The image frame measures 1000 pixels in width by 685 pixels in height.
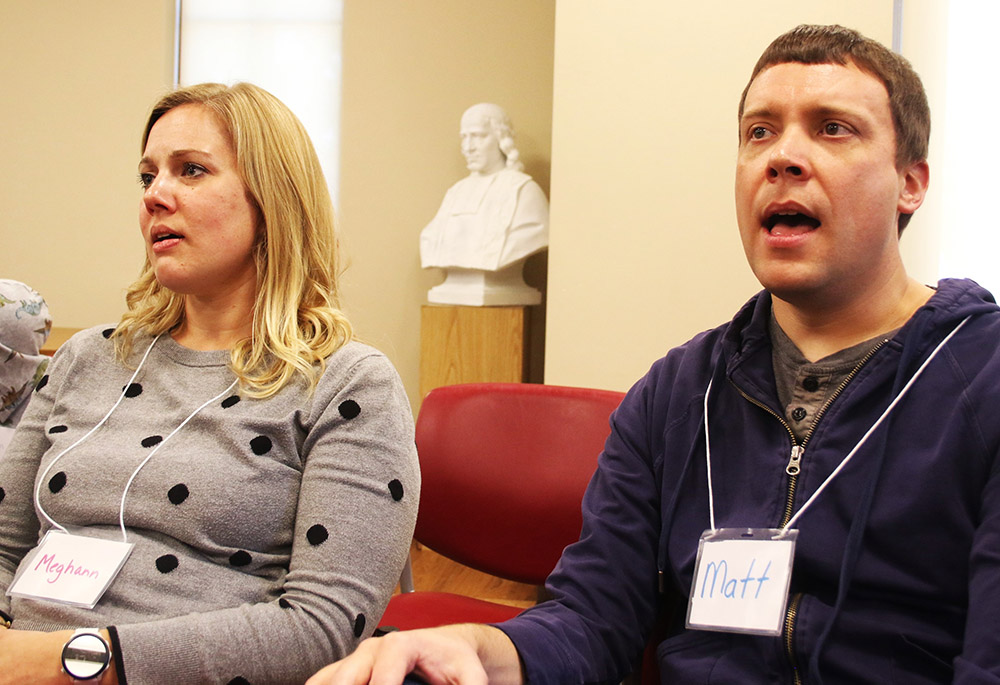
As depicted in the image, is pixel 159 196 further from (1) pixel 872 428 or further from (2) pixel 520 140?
(2) pixel 520 140

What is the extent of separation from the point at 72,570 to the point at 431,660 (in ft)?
2.12

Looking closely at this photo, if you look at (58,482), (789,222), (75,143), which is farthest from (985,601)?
(75,143)

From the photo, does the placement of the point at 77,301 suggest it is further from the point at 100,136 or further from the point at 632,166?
the point at 632,166

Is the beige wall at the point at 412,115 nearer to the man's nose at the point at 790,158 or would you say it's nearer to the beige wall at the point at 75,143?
the beige wall at the point at 75,143

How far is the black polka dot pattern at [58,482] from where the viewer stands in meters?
1.32

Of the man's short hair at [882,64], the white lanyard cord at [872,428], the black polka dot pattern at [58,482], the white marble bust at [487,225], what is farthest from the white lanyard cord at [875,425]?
the white marble bust at [487,225]

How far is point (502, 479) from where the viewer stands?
1790 mm

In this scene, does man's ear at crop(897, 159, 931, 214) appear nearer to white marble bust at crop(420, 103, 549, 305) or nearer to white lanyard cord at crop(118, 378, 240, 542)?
white lanyard cord at crop(118, 378, 240, 542)

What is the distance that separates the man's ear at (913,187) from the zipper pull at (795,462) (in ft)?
1.12

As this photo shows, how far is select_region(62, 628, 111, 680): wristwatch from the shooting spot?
1.08 meters

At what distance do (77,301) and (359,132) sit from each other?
1915 mm

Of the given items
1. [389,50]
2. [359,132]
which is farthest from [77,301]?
[389,50]

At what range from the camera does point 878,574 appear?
100 centimetres

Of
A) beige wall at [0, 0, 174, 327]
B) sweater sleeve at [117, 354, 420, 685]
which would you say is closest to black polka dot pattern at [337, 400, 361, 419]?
sweater sleeve at [117, 354, 420, 685]
